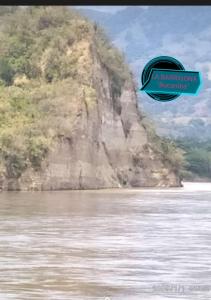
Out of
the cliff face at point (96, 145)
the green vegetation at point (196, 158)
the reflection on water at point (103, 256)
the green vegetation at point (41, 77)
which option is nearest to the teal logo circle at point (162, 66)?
the reflection on water at point (103, 256)

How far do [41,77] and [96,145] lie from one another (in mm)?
7462

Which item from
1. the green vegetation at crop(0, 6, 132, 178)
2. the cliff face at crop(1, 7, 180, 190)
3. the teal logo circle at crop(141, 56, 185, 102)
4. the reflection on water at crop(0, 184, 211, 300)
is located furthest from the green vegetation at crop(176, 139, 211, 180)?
the teal logo circle at crop(141, 56, 185, 102)

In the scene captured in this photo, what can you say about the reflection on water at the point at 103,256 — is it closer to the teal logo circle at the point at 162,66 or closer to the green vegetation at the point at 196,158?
the teal logo circle at the point at 162,66

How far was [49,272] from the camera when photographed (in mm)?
14938

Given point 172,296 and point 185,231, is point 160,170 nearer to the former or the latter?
point 185,231

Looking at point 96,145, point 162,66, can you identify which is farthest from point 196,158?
point 162,66

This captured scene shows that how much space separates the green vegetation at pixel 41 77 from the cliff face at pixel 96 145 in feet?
0.55

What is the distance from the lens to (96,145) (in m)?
75.4

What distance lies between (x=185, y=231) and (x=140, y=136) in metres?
59.9

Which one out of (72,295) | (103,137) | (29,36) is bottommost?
(72,295)

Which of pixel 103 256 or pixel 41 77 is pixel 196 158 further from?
pixel 103 256

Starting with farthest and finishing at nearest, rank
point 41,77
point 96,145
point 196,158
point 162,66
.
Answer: point 196,158 → point 41,77 → point 96,145 → point 162,66

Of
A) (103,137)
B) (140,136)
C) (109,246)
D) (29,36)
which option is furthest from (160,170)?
(109,246)

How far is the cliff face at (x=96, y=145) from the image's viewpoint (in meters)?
70.0
